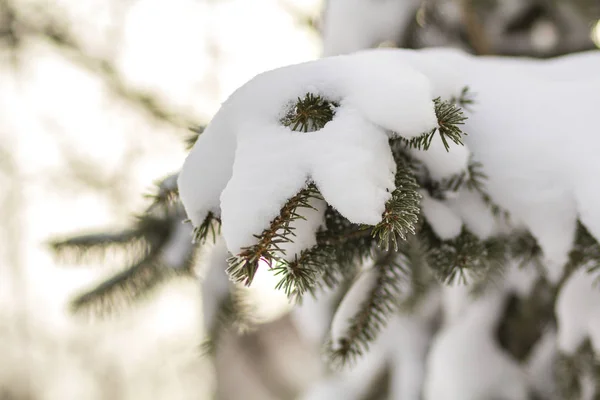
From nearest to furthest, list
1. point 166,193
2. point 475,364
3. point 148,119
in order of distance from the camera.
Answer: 1. point 166,193
2. point 475,364
3. point 148,119

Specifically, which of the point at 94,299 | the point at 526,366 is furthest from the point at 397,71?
the point at 526,366

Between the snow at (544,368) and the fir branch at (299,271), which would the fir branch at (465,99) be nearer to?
the fir branch at (299,271)

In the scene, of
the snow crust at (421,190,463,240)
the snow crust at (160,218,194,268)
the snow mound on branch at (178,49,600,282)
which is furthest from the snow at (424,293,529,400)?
the snow crust at (160,218,194,268)

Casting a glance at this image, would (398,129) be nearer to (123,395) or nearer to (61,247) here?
(61,247)

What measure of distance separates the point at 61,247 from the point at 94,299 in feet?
0.43

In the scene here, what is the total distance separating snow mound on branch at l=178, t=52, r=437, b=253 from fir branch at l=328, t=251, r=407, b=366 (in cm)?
20

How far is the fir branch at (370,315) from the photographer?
646 mm

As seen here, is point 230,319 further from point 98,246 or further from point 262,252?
point 262,252

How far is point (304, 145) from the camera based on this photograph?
501mm

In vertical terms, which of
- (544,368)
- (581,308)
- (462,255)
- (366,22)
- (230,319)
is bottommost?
(544,368)

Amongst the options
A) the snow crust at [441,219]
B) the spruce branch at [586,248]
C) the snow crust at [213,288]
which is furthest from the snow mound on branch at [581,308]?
the snow crust at [213,288]

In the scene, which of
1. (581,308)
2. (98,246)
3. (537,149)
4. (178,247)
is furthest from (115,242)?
(581,308)

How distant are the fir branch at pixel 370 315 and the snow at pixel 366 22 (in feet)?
2.53

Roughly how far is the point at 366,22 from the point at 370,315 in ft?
3.00
